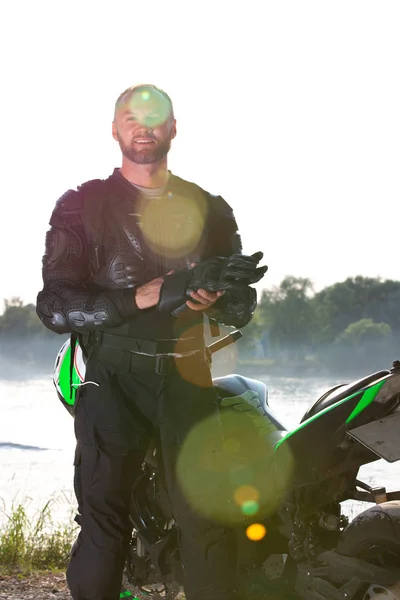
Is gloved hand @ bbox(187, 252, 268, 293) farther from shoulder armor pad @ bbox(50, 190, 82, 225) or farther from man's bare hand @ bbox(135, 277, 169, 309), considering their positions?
shoulder armor pad @ bbox(50, 190, 82, 225)

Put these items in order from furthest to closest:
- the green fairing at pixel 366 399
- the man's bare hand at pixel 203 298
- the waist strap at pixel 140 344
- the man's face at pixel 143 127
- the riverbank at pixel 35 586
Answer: the riverbank at pixel 35 586
the man's face at pixel 143 127
the waist strap at pixel 140 344
the man's bare hand at pixel 203 298
the green fairing at pixel 366 399

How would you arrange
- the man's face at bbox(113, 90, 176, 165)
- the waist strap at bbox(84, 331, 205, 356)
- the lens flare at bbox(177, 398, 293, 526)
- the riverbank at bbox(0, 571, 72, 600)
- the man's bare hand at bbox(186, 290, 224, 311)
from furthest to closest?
1. the riverbank at bbox(0, 571, 72, 600)
2. the man's face at bbox(113, 90, 176, 165)
3. the waist strap at bbox(84, 331, 205, 356)
4. the lens flare at bbox(177, 398, 293, 526)
5. the man's bare hand at bbox(186, 290, 224, 311)

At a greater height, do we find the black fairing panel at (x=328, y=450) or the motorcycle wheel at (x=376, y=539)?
the black fairing panel at (x=328, y=450)

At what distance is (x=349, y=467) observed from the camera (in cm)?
335

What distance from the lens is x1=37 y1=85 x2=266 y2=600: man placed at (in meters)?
3.57

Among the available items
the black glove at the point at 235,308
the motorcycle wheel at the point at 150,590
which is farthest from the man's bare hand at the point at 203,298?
the motorcycle wheel at the point at 150,590

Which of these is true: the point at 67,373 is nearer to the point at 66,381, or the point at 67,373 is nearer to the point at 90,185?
the point at 66,381

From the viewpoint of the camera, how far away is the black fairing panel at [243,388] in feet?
12.8

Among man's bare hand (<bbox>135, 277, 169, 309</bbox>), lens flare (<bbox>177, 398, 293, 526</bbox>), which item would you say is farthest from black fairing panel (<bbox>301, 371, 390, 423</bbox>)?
man's bare hand (<bbox>135, 277, 169, 309</bbox>)

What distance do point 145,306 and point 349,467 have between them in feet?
3.64

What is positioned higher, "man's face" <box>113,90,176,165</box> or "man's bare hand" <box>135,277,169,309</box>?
"man's face" <box>113,90,176,165</box>

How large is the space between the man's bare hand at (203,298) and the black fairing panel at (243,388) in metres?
0.63

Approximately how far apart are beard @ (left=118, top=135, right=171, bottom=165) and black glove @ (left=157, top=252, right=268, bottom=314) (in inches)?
25.7

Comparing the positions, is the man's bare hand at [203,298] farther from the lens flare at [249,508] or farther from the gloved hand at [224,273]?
the lens flare at [249,508]
